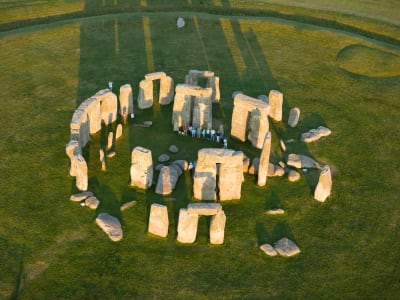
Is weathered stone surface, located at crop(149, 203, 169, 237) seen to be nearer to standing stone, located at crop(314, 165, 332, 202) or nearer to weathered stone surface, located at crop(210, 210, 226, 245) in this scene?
weathered stone surface, located at crop(210, 210, 226, 245)

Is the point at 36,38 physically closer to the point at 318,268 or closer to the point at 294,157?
the point at 294,157

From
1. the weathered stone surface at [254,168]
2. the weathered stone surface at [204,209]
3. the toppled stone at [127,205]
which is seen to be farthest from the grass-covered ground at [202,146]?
the weathered stone surface at [204,209]

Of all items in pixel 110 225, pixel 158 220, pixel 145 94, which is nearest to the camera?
pixel 158 220

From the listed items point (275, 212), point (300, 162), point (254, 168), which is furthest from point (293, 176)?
point (275, 212)

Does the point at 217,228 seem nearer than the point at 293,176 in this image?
Yes

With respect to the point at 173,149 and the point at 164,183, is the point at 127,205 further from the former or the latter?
the point at 173,149

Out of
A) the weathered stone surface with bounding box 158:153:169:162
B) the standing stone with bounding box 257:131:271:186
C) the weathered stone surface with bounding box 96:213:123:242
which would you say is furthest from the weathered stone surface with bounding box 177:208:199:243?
the weathered stone surface with bounding box 158:153:169:162

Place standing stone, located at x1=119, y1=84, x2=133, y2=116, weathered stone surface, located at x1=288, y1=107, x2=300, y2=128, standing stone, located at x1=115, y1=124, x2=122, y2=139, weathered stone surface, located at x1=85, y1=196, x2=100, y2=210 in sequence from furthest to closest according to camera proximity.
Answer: weathered stone surface, located at x1=288, y1=107, x2=300, y2=128 < standing stone, located at x1=119, y1=84, x2=133, y2=116 < standing stone, located at x1=115, y1=124, x2=122, y2=139 < weathered stone surface, located at x1=85, y1=196, x2=100, y2=210
